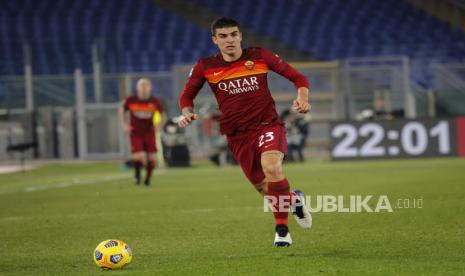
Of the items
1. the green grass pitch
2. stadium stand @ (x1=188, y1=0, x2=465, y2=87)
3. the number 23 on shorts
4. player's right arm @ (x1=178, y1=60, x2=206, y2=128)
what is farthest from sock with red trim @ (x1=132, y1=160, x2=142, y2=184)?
stadium stand @ (x1=188, y1=0, x2=465, y2=87)

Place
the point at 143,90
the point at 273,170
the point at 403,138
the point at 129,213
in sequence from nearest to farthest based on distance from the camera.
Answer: the point at 273,170
the point at 129,213
the point at 143,90
the point at 403,138

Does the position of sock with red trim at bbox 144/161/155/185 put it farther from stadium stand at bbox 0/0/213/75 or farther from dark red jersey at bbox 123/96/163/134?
stadium stand at bbox 0/0/213/75

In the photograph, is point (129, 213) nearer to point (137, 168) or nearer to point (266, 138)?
point (266, 138)

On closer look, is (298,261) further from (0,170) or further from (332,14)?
(332,14)

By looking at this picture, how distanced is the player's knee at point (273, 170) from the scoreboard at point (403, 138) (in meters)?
17.7

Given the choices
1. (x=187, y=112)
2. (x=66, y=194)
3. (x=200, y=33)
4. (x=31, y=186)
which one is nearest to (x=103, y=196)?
(x=66, y=194)

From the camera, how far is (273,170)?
8.36 m

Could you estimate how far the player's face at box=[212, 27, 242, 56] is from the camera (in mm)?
8562

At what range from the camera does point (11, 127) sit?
2964cm

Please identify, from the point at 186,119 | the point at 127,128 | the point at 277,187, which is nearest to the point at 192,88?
the point at 186,119

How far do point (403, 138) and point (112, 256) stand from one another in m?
19.3

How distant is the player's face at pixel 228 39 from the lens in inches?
337

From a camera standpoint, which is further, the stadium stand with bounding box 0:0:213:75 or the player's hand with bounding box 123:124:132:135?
the stadium stand with bounding box 0:0:213:75

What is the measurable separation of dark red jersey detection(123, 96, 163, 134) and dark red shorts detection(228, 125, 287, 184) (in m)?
10.0
